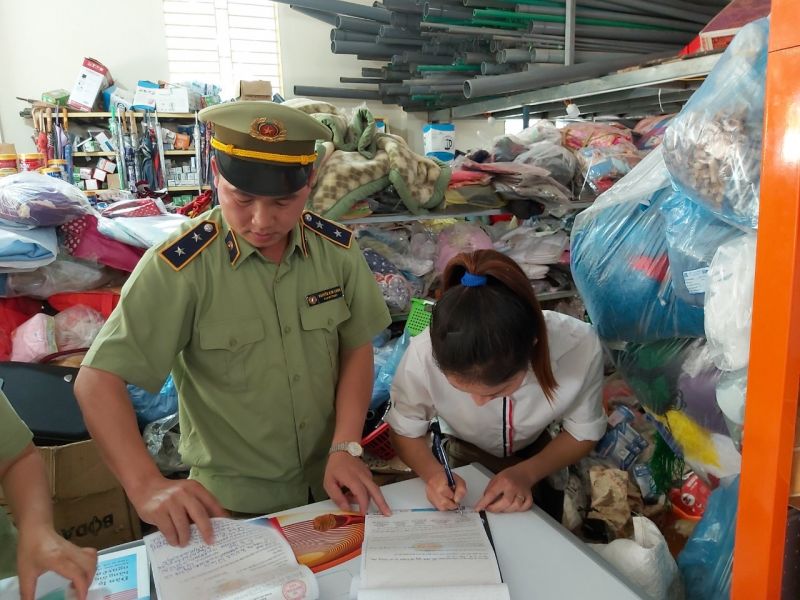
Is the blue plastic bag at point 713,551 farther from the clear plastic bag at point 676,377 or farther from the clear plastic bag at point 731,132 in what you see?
the clear plastic bag at point 731,132

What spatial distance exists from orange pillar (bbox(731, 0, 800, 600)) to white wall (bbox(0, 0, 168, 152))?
6786mm

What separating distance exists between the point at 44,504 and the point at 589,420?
1.08 metres

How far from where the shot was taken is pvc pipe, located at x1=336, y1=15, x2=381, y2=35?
500 cm

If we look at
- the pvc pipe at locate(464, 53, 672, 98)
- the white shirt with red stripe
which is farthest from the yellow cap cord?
the pvc pipe at locate(464, 53, 672, 98)

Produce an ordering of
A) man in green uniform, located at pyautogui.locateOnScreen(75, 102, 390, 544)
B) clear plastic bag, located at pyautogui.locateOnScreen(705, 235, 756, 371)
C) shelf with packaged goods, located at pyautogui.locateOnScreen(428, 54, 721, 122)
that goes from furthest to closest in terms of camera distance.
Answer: shelf with packaged goods, located at pyautogui.locateOnScreen(428, 54, 721, 122) → man in green uniform, located at pyautogui.locateOnScreen(75, 102, 390, 544) → clear plastic bag, located at pyautogui.locateOnScreen(705, 235, 756, 371)

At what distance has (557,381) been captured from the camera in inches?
51.6

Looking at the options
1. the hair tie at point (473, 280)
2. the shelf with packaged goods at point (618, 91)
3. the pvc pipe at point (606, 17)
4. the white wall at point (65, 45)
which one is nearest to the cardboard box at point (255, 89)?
the white wall at point (65, 45)

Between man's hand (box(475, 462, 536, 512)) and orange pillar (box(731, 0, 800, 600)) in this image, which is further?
man's hand (box(475, 462, 536, 512))

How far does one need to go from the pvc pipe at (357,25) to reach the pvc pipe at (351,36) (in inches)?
1.1

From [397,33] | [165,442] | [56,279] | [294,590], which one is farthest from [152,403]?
[397,33]

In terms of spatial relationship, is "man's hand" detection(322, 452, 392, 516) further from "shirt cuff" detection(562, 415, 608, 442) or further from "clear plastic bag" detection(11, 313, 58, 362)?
"clear plastic bag" detection(11, 313, 58, 362)

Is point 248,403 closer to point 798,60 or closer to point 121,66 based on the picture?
point 798,60

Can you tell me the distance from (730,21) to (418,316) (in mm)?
1512

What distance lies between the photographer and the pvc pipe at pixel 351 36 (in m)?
5.06
